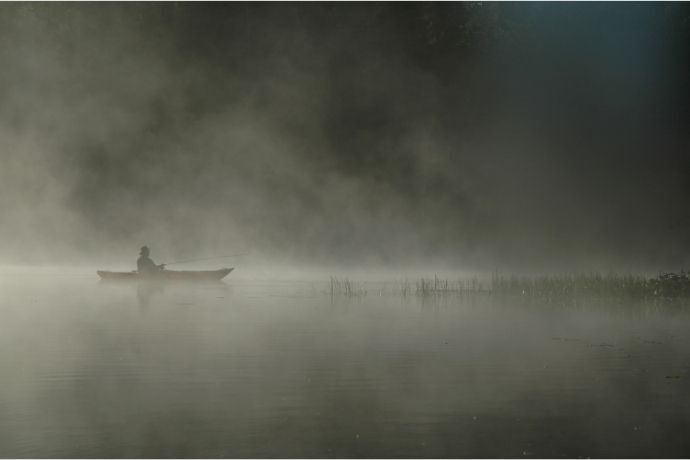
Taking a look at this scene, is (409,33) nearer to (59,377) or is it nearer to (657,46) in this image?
(657,46)

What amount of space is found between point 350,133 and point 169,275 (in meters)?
39.5

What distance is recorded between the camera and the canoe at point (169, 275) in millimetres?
41031

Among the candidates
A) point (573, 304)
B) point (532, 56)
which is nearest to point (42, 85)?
point (532, 56)

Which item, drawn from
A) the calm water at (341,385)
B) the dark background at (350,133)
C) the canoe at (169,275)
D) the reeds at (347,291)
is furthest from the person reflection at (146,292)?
the dark background at (350,133)

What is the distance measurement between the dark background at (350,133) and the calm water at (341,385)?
133 ft

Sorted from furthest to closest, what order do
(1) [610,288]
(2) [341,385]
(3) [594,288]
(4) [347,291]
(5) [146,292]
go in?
(5) [146,292] < (4) [347,291] < (3) [594,288] < (1) [610,288] < (2) [341,385]

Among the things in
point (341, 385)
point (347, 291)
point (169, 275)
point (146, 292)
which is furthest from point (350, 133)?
point (341, 385)

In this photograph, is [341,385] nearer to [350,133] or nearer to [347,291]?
[347,291]

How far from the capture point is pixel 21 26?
86250mm

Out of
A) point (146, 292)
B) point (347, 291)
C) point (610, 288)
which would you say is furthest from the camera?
point (146, 292)

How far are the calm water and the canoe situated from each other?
52.6 ft

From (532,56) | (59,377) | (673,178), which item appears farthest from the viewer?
(532,56)

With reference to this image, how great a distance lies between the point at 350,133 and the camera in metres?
78.9

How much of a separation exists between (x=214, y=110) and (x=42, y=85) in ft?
52.0
